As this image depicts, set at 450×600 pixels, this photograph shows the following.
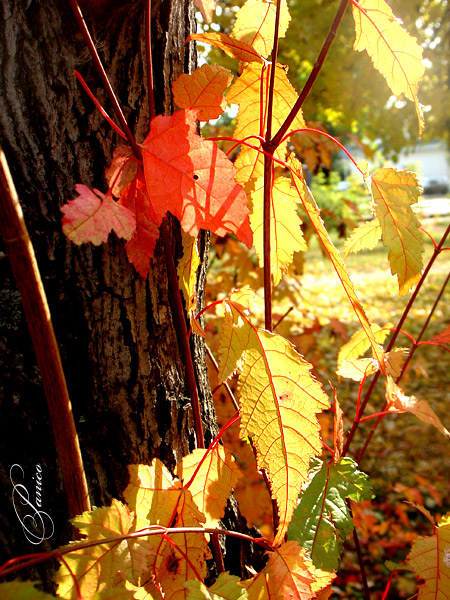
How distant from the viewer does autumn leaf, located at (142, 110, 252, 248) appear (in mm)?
656

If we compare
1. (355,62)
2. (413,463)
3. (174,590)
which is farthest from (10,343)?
(355,62)

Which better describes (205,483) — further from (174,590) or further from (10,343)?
(10,343)

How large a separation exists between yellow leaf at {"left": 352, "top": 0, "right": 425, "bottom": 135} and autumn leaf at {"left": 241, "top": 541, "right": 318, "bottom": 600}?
697 millimetres

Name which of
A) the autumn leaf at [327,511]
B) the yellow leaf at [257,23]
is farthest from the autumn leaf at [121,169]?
the autumn leaf at [327,511]

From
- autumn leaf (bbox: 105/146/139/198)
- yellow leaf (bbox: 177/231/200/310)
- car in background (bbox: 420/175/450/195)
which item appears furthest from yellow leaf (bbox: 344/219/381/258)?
car in background (bbox: 420/175/450/195)

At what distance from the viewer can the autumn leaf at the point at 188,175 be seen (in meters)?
0.66

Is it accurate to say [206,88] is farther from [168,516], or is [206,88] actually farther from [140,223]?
[168,516]

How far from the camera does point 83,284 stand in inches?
37.2

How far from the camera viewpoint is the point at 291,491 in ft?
2.16

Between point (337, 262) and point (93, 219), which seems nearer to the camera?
point (93, 219)

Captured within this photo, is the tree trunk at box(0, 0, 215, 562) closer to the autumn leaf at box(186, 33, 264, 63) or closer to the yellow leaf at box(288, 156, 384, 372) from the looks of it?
the autumn leaf at box(186, 33, 264, 63)

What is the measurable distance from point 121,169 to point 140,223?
9 centimetres

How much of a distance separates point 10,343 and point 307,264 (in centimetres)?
1047

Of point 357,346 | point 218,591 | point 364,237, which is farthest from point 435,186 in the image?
point 218,591
